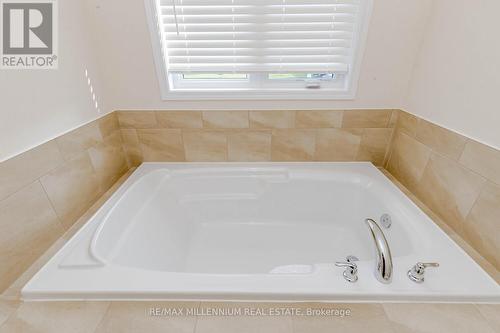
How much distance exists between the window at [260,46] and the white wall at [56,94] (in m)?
0.35

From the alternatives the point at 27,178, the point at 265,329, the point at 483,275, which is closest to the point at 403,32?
the point at 483,275

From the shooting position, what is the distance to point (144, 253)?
1.09 metres

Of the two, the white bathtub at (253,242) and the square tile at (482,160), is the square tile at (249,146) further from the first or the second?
the square tile at (482,160)

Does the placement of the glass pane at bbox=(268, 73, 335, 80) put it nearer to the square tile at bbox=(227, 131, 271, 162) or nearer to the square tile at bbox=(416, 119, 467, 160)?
the square tile at bbox=(227, 131, 271, 162)

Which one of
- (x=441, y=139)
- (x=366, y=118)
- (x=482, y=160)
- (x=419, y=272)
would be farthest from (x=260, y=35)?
(x=419, y=272)

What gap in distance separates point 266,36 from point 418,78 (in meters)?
0.88

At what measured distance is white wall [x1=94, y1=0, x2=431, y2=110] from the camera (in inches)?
47.3

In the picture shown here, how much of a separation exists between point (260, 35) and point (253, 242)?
1238 mm

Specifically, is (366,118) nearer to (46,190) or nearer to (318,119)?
(318,119)

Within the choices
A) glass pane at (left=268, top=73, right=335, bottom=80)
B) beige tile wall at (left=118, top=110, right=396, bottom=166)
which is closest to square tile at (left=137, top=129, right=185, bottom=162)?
beige tile wall at (left=118, top=110, right=396, bottom=166)

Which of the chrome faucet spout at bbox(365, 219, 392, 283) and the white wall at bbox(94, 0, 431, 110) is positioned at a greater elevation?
the white wall at bbox(94, 0, 431, 110)

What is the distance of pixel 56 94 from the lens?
1.00 meters

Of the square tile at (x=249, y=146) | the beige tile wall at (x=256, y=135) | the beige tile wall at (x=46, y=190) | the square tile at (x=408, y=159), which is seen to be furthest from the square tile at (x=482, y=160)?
the beige tile wall at (x=46, y=190)

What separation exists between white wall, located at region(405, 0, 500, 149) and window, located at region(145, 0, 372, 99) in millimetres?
335
